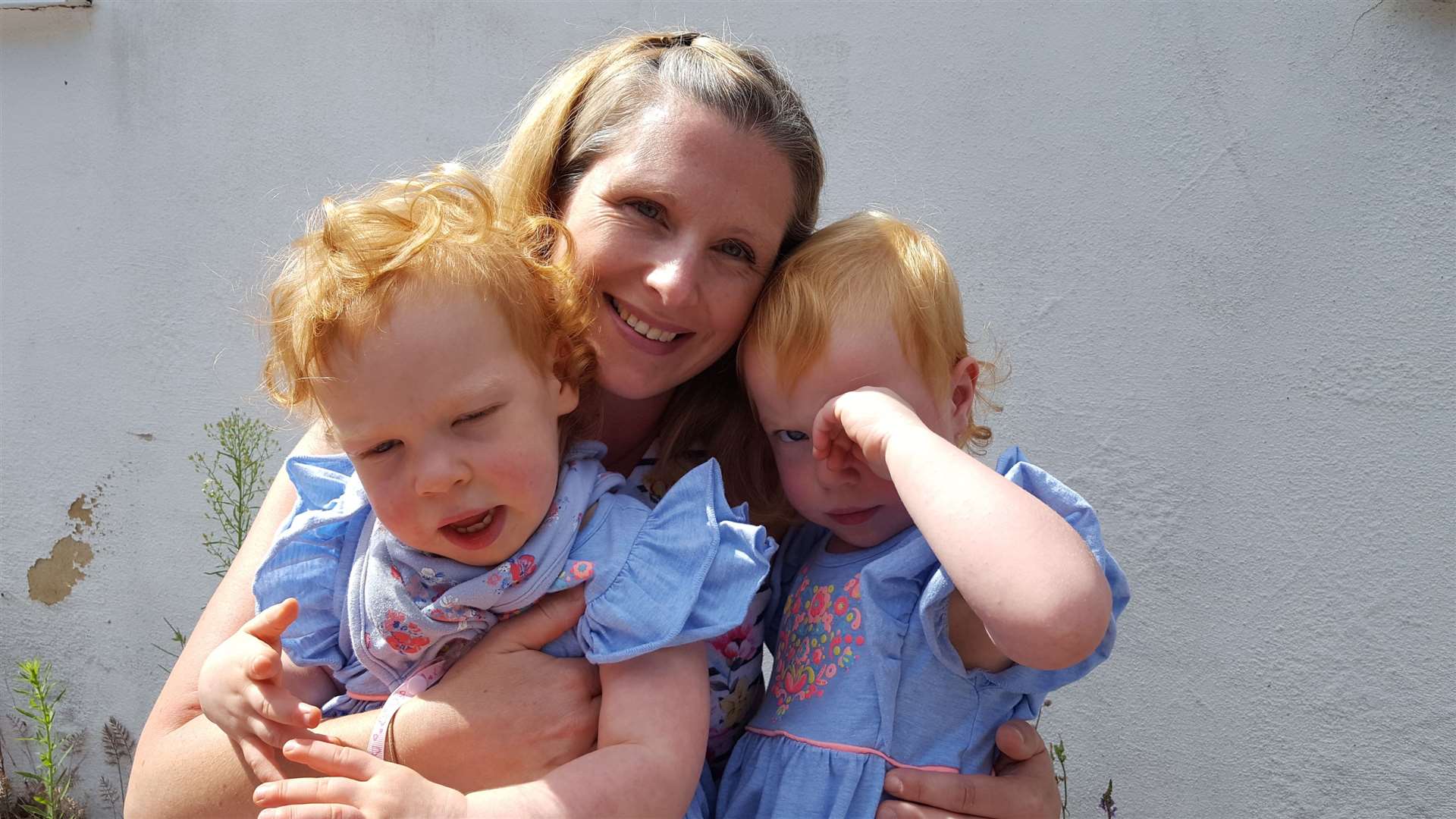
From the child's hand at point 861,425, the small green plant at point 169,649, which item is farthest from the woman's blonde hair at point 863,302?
the small green plant at point 169,649

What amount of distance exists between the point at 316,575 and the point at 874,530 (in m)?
0.88

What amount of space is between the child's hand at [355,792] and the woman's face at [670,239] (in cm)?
71

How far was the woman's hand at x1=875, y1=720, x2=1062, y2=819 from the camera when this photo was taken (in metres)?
1.64

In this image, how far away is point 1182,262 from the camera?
2953mm

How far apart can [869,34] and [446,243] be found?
2014 mm

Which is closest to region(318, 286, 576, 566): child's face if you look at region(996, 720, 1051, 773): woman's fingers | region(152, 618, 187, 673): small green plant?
region(996, 720, 1051, 773): woman's fingers

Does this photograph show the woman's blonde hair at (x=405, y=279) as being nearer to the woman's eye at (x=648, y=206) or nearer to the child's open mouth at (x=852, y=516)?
the woman's eye at (x=648, y=206)

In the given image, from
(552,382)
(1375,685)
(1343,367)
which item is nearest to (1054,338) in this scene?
(1343,367)

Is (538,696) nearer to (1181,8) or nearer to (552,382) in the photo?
(552,382)

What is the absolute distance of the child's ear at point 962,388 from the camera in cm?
188

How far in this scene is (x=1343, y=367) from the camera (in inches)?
111

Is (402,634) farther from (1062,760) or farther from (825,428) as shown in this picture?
(1062,760)

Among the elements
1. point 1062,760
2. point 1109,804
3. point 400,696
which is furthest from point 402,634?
point 1109,804

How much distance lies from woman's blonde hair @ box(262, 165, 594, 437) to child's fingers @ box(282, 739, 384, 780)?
47 centimetres
